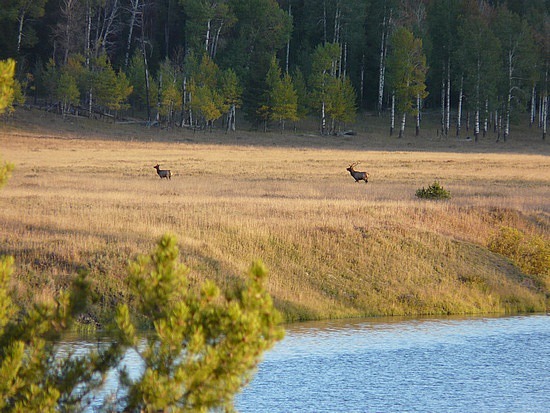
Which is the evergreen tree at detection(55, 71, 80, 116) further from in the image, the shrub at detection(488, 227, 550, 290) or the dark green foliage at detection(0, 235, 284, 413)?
the dark green foliage at detection(0, 235, 284, 413)

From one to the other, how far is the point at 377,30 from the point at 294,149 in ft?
102

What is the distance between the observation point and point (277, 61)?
81.6 metres

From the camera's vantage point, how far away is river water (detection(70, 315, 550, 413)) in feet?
47.4

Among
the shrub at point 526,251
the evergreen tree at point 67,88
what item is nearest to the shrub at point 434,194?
the shrub at point 526,251

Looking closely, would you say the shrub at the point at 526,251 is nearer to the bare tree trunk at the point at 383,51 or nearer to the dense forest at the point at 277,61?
the dense forest at the point at 277,61

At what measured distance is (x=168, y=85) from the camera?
7706 cm

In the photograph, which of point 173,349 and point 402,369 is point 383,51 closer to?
point 402,369

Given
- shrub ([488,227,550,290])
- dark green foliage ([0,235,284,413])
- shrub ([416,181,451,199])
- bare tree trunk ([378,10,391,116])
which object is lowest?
shrub ([488,227,550,290])

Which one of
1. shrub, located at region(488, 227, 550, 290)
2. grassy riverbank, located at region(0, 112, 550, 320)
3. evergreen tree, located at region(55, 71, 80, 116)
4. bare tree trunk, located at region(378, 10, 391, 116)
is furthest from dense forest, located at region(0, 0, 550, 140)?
shrub, located at region(488, 227, 550, 290)

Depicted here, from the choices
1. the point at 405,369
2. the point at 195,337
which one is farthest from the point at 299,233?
the point at 195,337

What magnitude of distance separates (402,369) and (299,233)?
788cm

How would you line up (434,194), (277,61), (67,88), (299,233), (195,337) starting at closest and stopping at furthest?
(195,337) → (299,233) → (434,194) → (67,88) → (277,61)

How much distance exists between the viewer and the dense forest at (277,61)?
77.1m

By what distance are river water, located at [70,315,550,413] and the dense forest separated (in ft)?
183
